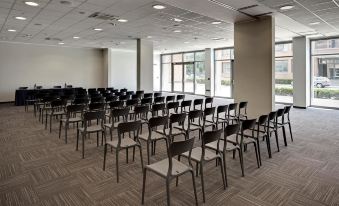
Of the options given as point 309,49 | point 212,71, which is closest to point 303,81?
point 309,49

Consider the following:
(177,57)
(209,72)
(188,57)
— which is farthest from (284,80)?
(177,57)

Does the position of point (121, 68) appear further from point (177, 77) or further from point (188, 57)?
point (188, 57)

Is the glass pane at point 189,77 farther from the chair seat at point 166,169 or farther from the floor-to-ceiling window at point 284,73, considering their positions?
the chair seat at point 166,169

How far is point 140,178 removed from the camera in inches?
141

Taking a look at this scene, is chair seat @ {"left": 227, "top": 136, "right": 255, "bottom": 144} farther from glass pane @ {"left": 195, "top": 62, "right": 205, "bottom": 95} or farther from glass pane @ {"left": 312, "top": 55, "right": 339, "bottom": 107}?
glass pane @ {"left": 195, "top": 62, "right": 205, "bottom": 95}

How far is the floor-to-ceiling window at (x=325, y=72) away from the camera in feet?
34.7

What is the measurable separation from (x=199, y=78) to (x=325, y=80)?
7.95m

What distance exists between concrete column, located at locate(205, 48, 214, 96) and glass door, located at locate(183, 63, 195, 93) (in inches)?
73.4

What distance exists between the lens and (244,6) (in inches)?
231

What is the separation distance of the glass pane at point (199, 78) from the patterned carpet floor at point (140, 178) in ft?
37.7

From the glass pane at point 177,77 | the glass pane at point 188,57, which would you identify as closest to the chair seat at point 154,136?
the glass pane at point 188,57

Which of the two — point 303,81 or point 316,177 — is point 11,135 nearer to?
point 316,177

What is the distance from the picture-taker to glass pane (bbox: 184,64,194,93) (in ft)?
57.5

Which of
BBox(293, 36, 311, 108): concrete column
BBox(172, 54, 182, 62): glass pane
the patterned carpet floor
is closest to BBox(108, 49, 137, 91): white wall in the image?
BBox(172, 54, 182, 62): glass pane
